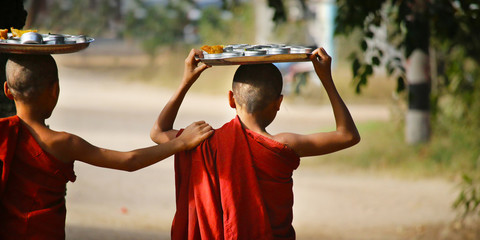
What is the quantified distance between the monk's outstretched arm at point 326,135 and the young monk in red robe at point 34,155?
70 centimetres

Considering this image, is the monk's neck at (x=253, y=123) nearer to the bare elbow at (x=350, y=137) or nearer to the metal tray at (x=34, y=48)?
the bare elbow at (x=350, y=137)

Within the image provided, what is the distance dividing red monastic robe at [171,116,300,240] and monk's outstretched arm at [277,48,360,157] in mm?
53

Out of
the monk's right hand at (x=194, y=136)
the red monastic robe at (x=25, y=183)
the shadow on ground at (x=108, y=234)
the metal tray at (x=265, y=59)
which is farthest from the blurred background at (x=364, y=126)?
the metal tray at (x=265, y=59)

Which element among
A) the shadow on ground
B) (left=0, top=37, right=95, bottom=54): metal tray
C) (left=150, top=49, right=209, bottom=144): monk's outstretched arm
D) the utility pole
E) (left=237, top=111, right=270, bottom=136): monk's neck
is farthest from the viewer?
the utility pole

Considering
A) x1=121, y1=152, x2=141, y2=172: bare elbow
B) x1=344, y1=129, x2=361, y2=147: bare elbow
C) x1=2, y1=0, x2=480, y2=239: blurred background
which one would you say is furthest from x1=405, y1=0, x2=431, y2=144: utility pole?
x1=121, y1=152, x2=141, y2=172: bare elbow

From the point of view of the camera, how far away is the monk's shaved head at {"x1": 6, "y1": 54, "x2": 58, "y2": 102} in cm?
266

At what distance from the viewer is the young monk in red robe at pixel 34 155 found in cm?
265

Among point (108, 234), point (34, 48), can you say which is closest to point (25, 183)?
point (34, 48)

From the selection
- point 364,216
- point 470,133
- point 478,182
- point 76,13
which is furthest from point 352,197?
point 76,13

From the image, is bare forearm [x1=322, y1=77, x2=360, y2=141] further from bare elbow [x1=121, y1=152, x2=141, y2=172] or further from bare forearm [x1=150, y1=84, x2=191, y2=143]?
bare elbow [x1=121, y1=152, x2=141, y2=172]

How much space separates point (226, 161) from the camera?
277 centimetres

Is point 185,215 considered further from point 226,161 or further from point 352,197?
point 352,197

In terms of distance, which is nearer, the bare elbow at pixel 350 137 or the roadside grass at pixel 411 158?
the bare elbow at pixel 350 137

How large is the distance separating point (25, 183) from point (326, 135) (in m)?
1.23
